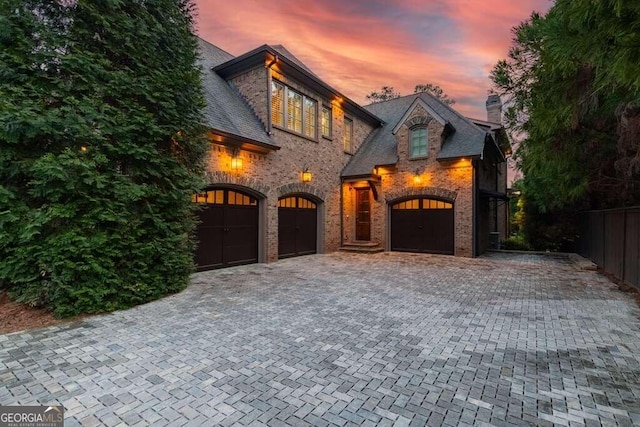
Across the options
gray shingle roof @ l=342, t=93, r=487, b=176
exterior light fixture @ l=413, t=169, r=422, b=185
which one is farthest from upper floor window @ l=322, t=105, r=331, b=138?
exterior light fixture @ l=413, t=169, r=422, b=185

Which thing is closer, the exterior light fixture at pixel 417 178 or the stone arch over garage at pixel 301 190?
the stone arch over garage at pixel 301 190

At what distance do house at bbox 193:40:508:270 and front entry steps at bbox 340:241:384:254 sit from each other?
0.16 feet

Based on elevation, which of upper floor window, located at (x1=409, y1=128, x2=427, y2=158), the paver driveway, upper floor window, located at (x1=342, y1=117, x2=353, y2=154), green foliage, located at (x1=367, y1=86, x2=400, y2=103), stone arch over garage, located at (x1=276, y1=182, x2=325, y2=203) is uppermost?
green foliage, located at (x1=367, y1=86, x2=400, y2=103)

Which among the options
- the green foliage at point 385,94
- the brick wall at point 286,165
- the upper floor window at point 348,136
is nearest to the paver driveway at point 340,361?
the brick wall at point 286,165

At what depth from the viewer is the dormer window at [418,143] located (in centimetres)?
1243

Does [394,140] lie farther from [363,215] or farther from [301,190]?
[301,190]

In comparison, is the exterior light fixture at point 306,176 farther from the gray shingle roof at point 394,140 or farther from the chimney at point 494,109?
the chimney at point 494,109

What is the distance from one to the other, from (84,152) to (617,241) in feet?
37.5

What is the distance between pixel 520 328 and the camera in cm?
429

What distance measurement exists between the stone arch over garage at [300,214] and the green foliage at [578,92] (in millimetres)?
6856

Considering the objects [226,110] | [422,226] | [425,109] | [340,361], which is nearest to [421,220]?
[422,226]

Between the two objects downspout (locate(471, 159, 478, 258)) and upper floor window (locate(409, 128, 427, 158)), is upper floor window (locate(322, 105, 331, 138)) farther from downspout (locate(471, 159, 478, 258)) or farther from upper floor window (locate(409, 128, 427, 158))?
downspout (locate(471, 159, 478, 258))

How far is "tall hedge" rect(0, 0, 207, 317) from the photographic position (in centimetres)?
446

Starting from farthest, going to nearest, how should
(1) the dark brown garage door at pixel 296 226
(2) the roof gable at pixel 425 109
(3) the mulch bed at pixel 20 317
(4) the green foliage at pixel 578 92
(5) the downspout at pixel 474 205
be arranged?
(2) the roof gable at pixel 425 109 → (5) the downspout at pixel 474 205 → (1) the dark brown garage door at pixel 296 226 → (3) the mulch bed at pixel 20 317 → (4) the green foliage at pixel 578 92
